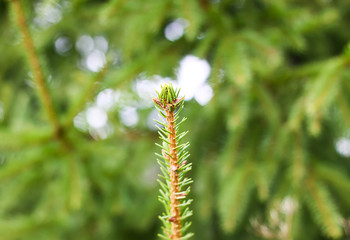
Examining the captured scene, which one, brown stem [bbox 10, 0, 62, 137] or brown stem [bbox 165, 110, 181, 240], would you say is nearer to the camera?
brown stem [bbox 165, 110, 181, 240]

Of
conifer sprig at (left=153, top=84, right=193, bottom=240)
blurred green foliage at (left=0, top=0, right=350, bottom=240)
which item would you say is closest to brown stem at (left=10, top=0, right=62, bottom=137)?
blurred green foliage at (left=0, top=0, right=350, bottom=240)

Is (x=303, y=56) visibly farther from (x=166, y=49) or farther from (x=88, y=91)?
(x=88, y=91)

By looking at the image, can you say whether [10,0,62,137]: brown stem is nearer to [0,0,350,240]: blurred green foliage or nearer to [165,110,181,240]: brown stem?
[0,0,350,240]: blurred green foliage

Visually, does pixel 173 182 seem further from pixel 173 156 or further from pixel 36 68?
pixel 36 68

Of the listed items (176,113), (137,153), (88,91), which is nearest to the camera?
(176,113)

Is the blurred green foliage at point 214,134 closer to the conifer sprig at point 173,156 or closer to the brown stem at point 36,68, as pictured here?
the brown stem at point 36,68

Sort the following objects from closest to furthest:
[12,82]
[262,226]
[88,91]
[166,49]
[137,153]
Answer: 1. [88,91]
2. [262,226]
3. [166,49]
4. [137,153]
5. [12,82]

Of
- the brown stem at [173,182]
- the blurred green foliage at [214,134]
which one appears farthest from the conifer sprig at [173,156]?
the blurred green foliage at [214,134]

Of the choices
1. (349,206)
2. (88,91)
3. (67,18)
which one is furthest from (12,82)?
(349,206)
